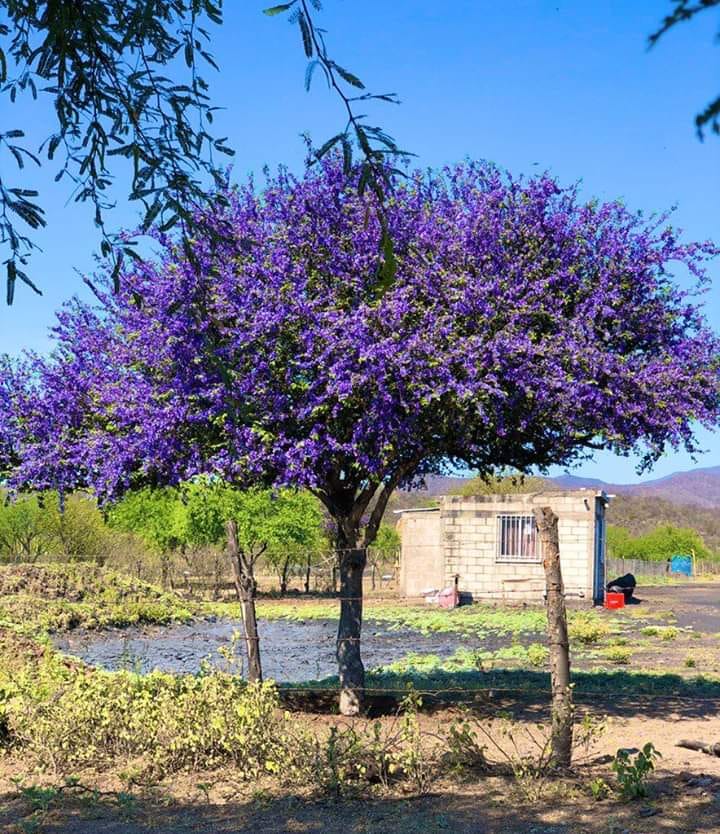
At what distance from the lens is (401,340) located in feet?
29.6

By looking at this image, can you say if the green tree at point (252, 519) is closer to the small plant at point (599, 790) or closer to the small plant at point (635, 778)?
the small plant at point (599, 790)

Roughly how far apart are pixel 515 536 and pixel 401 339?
22.2 meters

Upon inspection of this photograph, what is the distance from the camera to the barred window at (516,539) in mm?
29969

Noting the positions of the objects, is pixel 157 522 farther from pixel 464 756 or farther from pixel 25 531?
pixel 464 756

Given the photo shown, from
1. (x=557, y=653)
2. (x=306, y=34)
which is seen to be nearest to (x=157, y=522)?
(x=557, y=653)

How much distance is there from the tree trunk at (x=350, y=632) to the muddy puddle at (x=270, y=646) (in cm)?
369

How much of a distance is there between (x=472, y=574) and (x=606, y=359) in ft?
72.8

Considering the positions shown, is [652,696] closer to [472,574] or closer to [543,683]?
[543,683]

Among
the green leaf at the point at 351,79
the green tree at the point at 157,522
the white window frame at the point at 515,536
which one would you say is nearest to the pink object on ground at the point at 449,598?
the white window frame at the point at 515,536

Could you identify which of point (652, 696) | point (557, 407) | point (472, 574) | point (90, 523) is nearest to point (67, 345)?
point (557, 407)

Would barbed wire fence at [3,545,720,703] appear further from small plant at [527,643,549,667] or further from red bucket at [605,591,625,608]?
red bucket at [605,591,625,608]

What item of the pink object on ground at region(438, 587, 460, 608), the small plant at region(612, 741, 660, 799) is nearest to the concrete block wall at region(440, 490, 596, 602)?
the pink object on ground at region(438, 587, 460, 608)

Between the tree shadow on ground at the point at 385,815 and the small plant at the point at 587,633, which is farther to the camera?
the small plant at the point at 587,633

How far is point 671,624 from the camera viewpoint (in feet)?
78.5
